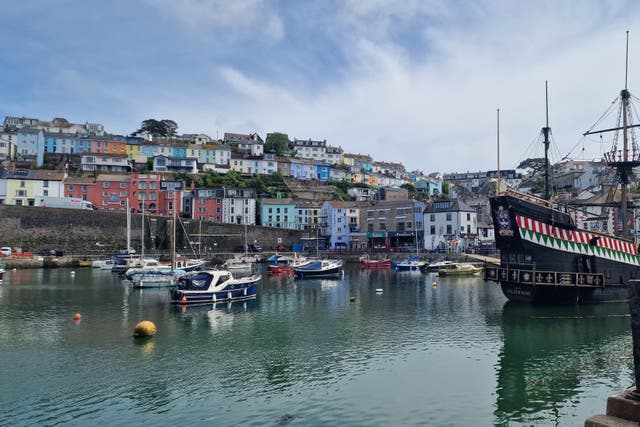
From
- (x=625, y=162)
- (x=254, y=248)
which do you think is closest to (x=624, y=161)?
(x=625, y=162)

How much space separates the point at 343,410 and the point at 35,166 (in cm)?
11590

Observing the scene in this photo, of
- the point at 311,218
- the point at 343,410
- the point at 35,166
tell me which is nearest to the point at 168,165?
the point at 35,166

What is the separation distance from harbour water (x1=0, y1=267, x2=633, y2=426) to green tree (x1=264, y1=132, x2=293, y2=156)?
391ft

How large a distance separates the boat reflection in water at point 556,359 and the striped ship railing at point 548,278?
1.84 meters

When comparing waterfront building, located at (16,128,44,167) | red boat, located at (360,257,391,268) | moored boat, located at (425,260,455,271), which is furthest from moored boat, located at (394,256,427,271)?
waterfront building, located at (16,128,44,167)

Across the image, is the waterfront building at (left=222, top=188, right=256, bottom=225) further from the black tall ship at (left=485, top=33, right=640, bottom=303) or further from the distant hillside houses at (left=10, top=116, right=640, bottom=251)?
the black tall ship at (left=485, top=33, right=640, bottom=303)

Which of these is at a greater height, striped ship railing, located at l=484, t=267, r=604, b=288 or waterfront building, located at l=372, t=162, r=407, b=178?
waterfront building, located at l=372, t=162, r=407, b=178

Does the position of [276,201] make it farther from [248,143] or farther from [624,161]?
[624,161]

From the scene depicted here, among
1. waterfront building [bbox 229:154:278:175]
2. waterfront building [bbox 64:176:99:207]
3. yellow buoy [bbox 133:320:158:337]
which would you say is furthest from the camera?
waterfront building [bbox 229:154:278:175]

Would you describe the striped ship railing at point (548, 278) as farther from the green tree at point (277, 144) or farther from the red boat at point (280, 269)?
the green tree at point (277, 144)

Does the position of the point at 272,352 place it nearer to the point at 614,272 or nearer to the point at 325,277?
the point at 614,272

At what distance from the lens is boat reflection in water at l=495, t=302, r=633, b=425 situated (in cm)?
1471

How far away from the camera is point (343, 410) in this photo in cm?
1395

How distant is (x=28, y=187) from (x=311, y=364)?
88502 mm
